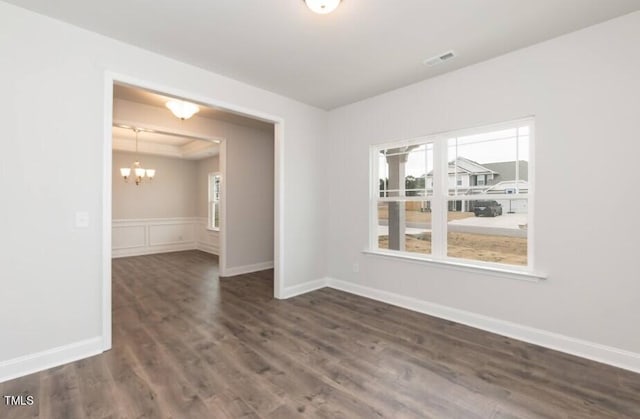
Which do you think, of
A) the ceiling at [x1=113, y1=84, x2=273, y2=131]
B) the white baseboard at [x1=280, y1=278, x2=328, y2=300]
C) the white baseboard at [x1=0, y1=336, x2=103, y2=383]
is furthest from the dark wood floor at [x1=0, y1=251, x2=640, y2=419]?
the ceiling at [x1=113, y1=84, x2=273, y2=131]

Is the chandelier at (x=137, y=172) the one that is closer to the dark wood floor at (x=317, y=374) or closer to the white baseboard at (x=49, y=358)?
the dark wood floor at (x=317, y=374)

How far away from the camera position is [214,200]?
7855 millimetres

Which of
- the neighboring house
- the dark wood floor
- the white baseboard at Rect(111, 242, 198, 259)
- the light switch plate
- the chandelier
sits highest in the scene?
the chandelier

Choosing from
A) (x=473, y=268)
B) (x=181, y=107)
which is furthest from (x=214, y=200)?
(x=473, y=268)

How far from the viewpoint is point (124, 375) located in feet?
7.26

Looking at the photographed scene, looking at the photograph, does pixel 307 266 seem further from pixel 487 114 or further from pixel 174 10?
pixel 174 10

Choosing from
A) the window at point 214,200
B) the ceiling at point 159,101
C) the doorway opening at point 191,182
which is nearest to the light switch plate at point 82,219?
the doorway opening at point 191,182

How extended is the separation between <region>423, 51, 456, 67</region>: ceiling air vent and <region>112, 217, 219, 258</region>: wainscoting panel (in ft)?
21.0

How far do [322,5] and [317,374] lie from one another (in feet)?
8.95

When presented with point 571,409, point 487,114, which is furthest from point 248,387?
point 487,114

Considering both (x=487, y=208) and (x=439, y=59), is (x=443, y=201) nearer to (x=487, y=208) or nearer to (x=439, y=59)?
(x=487, y=208)

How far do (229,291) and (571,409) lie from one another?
12.9ft

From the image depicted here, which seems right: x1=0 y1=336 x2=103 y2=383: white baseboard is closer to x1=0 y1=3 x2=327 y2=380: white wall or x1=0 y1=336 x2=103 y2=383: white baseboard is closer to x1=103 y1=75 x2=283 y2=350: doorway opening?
x1=0 y1=3 x2=327 y2=380: white wall

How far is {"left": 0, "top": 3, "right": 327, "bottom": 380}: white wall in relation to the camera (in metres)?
2.20
